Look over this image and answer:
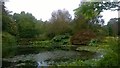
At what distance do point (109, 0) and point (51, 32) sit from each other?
106 feet

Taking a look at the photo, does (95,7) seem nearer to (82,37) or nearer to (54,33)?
(82,37)

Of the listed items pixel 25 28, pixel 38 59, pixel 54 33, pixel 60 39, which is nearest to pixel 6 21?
pixel 38 59

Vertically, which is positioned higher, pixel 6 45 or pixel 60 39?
pixel 60 39

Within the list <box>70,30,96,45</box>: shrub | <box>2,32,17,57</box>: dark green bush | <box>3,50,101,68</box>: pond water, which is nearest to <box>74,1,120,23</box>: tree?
<box>3,50,101,68</box>: pond water

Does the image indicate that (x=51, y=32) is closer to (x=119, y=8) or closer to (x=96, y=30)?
(x=96, y=30)

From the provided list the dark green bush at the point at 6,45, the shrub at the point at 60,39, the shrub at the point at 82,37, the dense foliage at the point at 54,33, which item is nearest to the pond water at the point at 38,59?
the dark green bush at the point at 6,45

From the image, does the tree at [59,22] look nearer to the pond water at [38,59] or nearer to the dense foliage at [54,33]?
the dense foliage at [54,33]

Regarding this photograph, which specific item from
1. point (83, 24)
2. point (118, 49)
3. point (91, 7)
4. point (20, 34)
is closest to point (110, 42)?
point (118, 49)

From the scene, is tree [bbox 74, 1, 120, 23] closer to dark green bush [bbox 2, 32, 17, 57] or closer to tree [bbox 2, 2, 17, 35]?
dark green bush [bbox 2, 32, 17, 57]

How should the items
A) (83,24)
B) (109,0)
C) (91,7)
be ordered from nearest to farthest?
(109,0) < (91,7) < (83,24)

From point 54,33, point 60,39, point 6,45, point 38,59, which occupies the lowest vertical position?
point 38,59

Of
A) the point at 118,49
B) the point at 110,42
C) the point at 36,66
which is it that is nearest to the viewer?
the point at 118,49

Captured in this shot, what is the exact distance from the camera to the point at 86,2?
16.5 feet

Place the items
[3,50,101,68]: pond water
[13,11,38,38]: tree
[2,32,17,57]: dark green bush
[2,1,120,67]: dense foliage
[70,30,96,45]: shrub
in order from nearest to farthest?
[3,50,101,68]: pond water < [2,32,17,57]: dark green bush < [2,1,120,67]: dense foliage < [70,30,96,45]: shrub < [13,11,38,38]: tree
